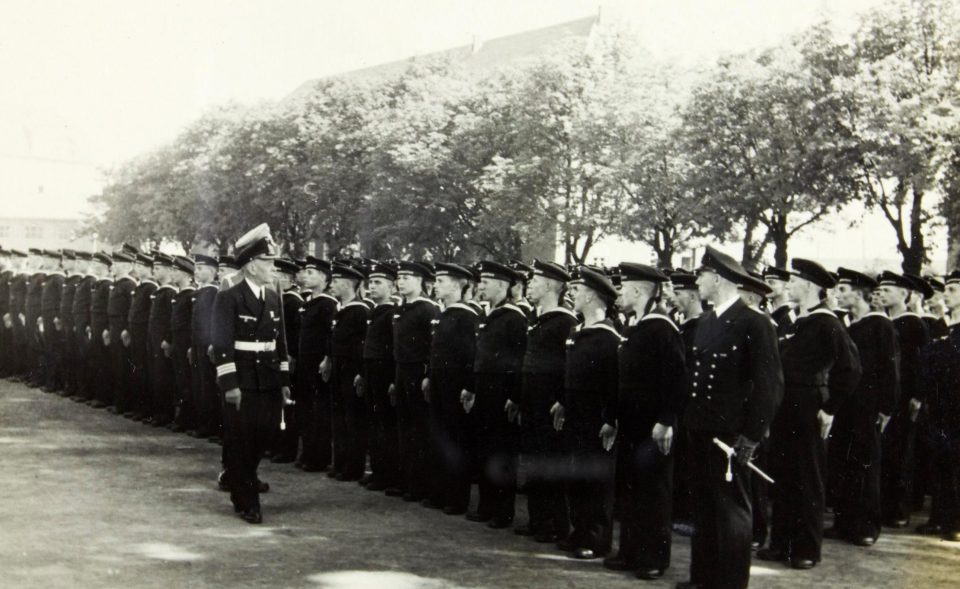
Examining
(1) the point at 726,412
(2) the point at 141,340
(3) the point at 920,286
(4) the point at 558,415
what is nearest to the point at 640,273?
(4) the point at 558,415

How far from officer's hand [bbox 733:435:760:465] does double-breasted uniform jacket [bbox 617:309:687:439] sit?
77 cm

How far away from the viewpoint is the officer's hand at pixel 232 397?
8.23m

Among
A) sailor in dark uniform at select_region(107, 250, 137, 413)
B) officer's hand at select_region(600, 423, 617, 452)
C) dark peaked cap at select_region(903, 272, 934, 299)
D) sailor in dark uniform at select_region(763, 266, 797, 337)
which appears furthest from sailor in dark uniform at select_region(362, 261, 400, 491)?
sailor in dark uniform at select_region(107, 250, 137, 413)

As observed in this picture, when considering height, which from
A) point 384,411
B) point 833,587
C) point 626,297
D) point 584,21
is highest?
point 584,21

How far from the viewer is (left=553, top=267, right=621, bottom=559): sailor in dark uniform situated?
758 cm

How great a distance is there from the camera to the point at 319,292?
11141mm

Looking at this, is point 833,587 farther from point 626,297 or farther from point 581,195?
point 581,195

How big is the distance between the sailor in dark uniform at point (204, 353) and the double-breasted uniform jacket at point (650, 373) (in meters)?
5.69

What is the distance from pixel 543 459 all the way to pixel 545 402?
439mm

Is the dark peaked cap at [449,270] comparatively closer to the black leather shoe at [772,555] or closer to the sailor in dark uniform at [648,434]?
the sailor in dark uniform at [648,434]

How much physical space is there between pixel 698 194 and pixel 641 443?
2161 cm

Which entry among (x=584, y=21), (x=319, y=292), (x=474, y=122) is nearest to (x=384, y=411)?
(x=319, y=292)

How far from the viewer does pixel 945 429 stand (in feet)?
28.2

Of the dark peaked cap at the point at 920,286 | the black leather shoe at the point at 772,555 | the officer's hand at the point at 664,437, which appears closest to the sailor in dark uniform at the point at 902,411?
the dark peaked cap at the point at 920,286
